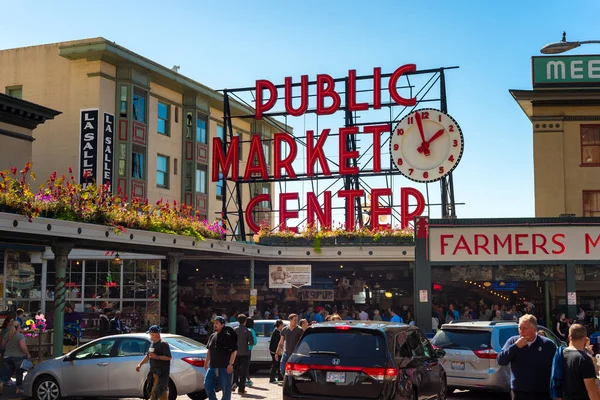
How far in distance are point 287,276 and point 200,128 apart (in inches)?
760

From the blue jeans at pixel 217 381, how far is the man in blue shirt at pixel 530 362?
221 inches

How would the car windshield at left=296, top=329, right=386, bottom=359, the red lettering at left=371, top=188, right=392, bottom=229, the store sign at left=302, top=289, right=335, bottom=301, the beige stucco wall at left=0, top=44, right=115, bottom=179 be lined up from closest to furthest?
the car windshield at left=296, top=329, right=386, bottom=359, the store sign at left=302, top=289, right=335, bottom=301, the red lettering at left=371, top=188, right=392, bottom=229, the beige stucco wall at left=0, top=44, right=115, bottom=179

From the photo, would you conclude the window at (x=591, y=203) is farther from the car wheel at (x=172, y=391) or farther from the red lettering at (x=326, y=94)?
the car wheel at (x=172, y=391)

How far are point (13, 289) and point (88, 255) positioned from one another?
6.12 m

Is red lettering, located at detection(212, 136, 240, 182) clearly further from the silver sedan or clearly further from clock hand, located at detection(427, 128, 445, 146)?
the silver sedan

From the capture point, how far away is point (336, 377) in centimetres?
1181

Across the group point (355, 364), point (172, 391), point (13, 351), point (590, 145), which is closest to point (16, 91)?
point (590, 145)

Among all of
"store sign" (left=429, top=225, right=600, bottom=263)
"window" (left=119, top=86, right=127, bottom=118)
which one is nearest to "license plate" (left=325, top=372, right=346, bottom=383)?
"store sign" (left=429, top=225, right=600, bottom=263)

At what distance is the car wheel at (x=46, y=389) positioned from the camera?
642 inches

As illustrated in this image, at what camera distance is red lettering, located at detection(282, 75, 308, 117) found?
41.7 m

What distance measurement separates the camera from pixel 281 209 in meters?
39.7

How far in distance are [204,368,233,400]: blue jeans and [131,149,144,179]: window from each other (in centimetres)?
3092

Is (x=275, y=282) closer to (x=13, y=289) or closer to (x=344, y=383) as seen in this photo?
(x=13, y=289)

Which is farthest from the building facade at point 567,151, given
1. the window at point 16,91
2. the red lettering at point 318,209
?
the window at point 16,91
